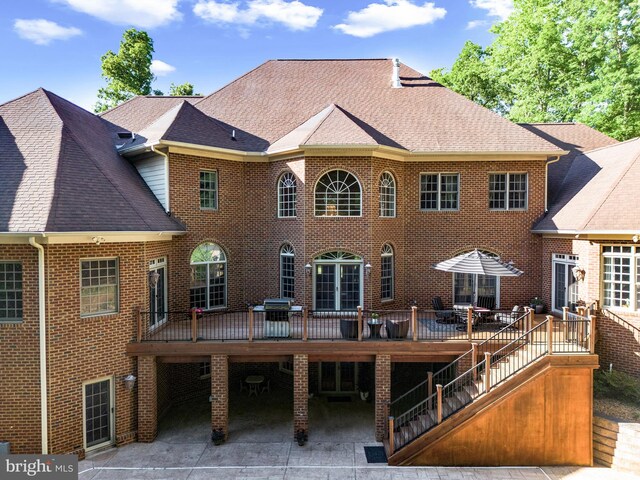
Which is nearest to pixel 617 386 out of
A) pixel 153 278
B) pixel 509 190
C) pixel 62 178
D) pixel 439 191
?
pixel 509 190

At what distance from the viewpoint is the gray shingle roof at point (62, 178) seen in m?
8.89

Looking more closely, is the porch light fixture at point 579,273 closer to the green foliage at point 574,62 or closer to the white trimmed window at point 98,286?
the green foliage at point 574,62

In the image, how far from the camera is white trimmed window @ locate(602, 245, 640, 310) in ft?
33.4

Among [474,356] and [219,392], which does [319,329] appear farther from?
[474,356]

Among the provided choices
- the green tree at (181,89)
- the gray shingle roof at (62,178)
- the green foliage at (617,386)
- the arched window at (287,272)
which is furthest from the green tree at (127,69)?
the green foliage at (617,386)

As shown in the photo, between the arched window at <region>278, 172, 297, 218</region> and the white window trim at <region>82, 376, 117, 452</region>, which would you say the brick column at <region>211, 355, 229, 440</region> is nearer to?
the white window trim at <region>82, 376, 117, 452</region>

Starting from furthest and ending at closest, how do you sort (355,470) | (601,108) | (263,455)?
(601,108)
(263,455)
(355,470)

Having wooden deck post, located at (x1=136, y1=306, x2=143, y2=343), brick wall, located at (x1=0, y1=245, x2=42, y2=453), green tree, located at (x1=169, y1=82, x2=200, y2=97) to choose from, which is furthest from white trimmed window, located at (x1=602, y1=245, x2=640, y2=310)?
green tree, located at (x1=169, y1=82, x2=200, y2=97)

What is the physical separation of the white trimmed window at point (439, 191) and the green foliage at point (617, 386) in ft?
21.4

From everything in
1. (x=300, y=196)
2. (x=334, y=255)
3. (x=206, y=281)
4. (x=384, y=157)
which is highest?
(x=384, y=157)

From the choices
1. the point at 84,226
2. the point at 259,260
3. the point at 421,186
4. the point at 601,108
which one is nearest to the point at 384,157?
the point at 421,186

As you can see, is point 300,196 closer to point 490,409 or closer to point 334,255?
point 334,255

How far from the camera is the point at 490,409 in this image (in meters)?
8.91

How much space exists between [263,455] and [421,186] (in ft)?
32.1
